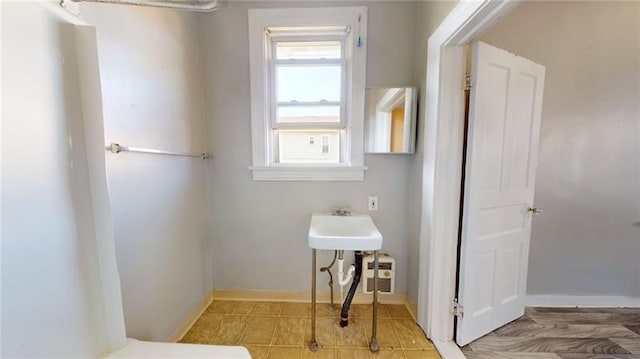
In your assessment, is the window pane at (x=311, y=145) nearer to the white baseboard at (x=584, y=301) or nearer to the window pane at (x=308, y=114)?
the window pane at (x=308, y=114)

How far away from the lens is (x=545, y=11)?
1.89 m

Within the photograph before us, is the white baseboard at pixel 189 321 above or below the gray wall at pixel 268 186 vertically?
below

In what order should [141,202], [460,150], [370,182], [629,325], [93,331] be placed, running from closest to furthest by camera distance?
[93,331] < [141,202] < [460,150] < [629,325] < [370,182]

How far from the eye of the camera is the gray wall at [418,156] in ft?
5.80

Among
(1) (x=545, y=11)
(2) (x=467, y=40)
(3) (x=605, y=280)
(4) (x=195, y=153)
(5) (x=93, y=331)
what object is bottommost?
(3) (x=605, y=280)

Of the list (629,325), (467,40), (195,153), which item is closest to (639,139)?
(629,325)

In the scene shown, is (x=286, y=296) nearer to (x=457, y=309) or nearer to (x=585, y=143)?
(x=457, y=309)

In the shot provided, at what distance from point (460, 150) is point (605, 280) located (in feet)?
6.08

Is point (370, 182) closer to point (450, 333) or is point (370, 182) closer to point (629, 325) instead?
point (450, 333)

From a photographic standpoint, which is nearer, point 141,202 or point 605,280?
point 141,202

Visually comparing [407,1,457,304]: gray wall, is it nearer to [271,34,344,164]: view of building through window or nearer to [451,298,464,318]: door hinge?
[451,298,464,318]: door hinge

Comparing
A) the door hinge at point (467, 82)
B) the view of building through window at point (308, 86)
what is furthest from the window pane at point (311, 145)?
the door hinge at point (467, 82)

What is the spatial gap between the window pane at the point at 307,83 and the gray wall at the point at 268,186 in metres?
0.27

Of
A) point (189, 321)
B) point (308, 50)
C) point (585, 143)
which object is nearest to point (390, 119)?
point (308, 50)
